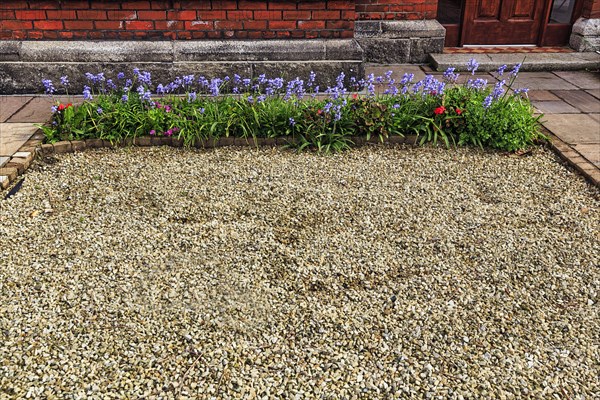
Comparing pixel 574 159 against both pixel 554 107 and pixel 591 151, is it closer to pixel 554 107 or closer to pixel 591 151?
pixel 591 151

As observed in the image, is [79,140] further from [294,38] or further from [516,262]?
[516,262]

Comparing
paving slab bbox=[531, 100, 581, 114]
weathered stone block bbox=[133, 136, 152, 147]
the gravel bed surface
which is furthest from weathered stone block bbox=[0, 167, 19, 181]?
paving slab bbox=[531, 100, 581, 114]

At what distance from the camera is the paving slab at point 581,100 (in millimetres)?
5488

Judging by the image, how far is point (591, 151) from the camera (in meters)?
4.50

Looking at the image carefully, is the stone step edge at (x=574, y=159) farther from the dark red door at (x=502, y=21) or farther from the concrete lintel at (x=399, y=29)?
the dark red door at (x=502, y=21)

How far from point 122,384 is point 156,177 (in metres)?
1.99

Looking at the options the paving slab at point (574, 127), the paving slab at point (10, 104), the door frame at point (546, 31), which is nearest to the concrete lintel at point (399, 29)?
the door frame at point (546, 31)

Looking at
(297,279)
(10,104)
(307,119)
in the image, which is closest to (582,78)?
(307,119)

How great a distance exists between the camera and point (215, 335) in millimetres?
2496

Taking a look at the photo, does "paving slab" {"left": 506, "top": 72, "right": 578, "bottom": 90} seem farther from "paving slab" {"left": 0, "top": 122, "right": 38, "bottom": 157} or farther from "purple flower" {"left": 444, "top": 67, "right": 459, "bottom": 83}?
"paving slab" {"left": 0, "top": 122, "right": 38, "bottom": 157}

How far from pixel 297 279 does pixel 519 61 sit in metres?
5.17

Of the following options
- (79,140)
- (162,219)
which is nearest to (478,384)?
(162,219)

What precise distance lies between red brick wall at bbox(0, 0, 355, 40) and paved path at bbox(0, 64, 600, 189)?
74 centimetres

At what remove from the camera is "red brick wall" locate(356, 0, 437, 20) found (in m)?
6.57
